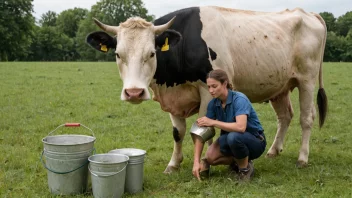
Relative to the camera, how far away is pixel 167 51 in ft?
19.5

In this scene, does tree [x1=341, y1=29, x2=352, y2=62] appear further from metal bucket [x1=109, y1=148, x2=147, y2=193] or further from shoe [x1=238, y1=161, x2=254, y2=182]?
metal bucket [x1=109, y1=148, x2=147, y2=193]

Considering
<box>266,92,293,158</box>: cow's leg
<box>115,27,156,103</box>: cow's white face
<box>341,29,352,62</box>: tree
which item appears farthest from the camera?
<box>341,29,352,62</box>: tree

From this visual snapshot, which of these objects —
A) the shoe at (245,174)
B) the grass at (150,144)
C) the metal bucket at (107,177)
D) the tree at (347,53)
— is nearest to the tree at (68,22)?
the tree at (347,53)

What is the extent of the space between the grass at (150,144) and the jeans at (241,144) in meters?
0.38

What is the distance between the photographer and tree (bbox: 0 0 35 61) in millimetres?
55188

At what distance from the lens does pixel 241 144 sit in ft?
17.1

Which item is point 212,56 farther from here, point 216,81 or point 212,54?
point 216,81

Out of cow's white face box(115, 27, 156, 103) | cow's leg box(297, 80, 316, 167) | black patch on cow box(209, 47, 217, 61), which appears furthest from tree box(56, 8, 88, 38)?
cow's white face box(115, 27, 156, 103)

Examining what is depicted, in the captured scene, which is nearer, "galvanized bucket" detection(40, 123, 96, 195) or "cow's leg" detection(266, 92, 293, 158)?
"galvanized bucket" detection(40, 123, 96, 195)

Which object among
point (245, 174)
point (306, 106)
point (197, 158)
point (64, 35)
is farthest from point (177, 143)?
point (64, 35)

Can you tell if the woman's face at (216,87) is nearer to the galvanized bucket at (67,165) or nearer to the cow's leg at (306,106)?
the galvanized bucket at (67,165)

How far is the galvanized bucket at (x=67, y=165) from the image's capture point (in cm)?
478

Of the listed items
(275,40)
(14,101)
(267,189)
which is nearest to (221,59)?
(275,40)

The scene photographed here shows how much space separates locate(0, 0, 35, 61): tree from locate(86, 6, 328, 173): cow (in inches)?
2087
